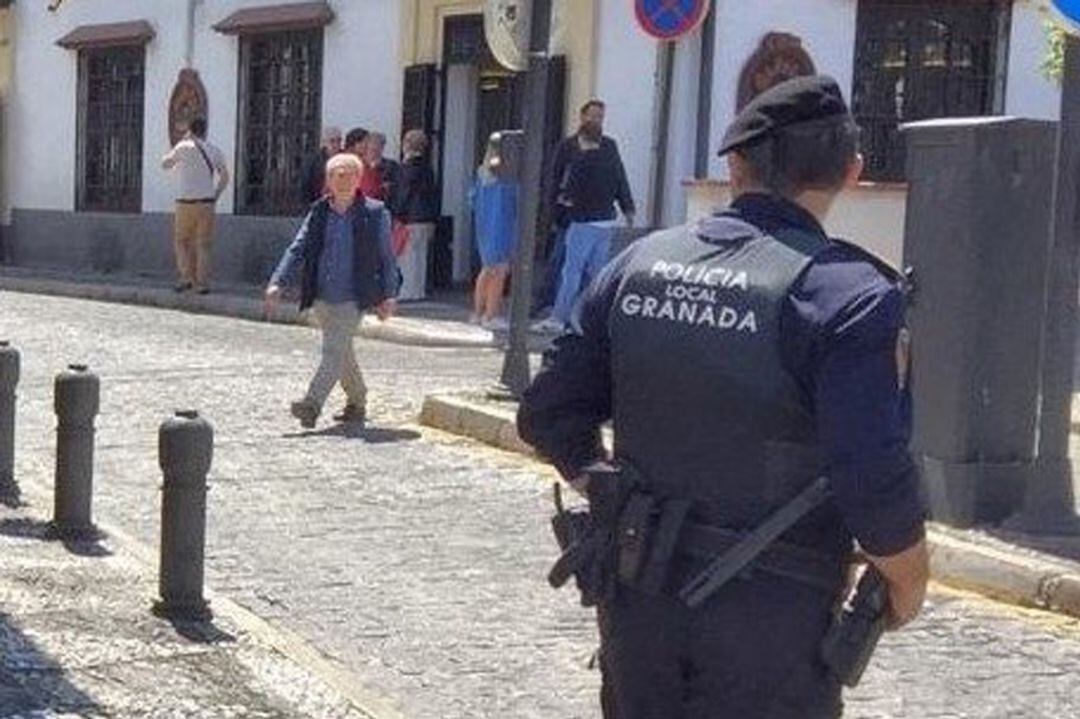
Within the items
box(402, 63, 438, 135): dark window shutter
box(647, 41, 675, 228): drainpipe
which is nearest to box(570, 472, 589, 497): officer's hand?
box(647, 41, 675, 228): drainpipe

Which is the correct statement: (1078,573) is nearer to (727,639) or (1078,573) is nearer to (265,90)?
(727,639)

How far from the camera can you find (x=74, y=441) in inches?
337

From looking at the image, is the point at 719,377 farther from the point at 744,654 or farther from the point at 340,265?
the point at 340,265

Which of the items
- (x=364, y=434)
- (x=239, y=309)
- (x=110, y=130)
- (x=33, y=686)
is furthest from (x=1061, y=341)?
(x=110, y=130)

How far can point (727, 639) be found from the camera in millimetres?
3885

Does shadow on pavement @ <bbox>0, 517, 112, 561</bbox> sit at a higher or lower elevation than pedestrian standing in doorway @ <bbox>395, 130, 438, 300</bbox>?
lower

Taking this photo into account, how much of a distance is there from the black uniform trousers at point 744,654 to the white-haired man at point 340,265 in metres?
8.38

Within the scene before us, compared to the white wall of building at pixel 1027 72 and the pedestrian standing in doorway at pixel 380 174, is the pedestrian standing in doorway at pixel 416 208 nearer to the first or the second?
the pedestrian standing in doorway at pixel 380 174

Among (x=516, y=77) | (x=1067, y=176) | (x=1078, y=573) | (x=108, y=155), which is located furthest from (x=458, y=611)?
(x=108, y=155)

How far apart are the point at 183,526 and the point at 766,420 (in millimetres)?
3829

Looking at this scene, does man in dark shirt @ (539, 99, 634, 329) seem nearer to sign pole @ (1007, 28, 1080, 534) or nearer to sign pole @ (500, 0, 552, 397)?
sign pole @ (500, 0, 552, 397)

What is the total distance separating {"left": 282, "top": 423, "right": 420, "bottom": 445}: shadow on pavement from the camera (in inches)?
477

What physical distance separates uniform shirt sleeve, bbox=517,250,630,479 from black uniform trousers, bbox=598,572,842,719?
378 millimetres

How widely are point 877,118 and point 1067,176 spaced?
9.26m
